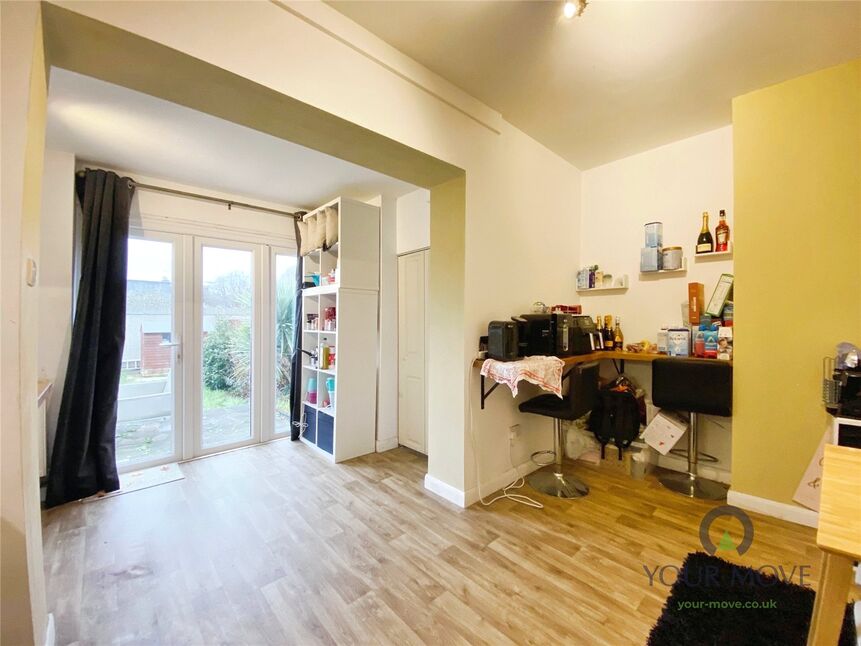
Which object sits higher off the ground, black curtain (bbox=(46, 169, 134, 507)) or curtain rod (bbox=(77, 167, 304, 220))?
curtain rod (bbox=(77, 167, 304, 220))

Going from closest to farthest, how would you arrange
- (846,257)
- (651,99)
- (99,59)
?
(99,59)
(846,257)
(651,99)

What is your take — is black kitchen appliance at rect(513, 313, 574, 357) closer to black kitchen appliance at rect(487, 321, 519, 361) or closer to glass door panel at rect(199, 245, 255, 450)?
black kitchen appliance at rect(487, 321, 519, 361)

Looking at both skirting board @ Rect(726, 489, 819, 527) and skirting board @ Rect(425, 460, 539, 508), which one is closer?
skirting board @ Rect(726, 489, 819, 527)

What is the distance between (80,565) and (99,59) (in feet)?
7.88

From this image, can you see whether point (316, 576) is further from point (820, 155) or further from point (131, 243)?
point (820, 155)

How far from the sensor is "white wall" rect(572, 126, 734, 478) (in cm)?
265

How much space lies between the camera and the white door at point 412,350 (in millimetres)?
3334

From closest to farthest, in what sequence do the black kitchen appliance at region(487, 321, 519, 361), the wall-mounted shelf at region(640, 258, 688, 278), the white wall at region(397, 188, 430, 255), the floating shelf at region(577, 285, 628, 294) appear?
the black kitchen appliance at region(487, 321, 519, 361) → the wall-mounted shelf at region(640, 258, 688, 278) → the floating shelf at region(577, 285, 628, 294) → the white wall at region(397, 188, 430, 255)

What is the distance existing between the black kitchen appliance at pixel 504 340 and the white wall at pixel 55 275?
314 cm

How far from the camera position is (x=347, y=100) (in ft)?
5.50

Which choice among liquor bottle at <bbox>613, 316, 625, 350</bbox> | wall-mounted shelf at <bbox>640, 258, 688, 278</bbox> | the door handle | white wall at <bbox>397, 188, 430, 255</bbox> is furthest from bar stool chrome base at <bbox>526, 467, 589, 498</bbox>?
the door handle

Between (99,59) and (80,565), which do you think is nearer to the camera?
(99,59)

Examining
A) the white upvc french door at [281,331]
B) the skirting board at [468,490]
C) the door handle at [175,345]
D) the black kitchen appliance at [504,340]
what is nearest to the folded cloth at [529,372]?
the black kitchen appliance at [504,340]

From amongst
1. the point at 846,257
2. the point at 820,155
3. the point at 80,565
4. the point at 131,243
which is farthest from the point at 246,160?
the point at 846,257
